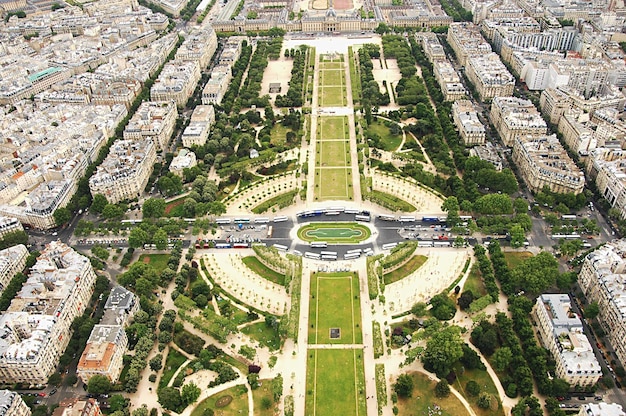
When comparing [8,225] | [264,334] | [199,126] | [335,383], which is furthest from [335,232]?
[8,225]

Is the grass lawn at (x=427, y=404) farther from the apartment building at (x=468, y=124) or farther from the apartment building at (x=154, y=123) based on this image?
the apartment building at (x=154, y=123)

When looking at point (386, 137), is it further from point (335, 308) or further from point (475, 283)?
point (335, 308)

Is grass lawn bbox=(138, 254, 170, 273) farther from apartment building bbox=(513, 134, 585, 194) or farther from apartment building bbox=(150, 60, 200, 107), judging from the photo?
apartment building bbox=(513, 134, 585, 194)

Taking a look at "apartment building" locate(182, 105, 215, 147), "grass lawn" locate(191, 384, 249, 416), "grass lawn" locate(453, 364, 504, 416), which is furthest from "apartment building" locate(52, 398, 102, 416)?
"apartment building" locate(182, 105, 215, 147)

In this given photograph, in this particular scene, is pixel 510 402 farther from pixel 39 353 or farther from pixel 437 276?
pixel 39 353

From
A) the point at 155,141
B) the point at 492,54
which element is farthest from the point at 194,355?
the point at 492,54

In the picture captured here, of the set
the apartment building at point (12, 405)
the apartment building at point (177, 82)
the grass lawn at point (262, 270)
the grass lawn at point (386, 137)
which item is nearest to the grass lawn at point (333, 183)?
the grass lawn at point (386, 137)
